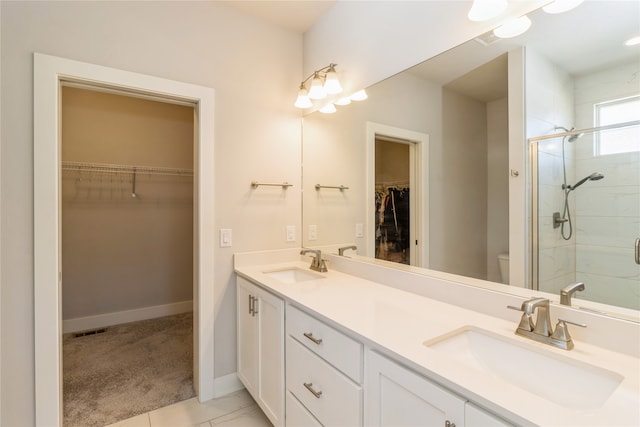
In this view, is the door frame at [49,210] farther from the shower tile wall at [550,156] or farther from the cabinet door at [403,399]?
the shower tile wall at [550,156]

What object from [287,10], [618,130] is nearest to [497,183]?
[618,130]

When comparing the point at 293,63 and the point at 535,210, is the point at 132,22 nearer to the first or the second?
the point at 293,63

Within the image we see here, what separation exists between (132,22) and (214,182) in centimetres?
101

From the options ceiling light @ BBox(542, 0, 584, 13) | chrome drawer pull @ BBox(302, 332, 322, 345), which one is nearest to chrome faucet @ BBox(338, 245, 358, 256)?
chrome drawer pull @ BBox(302, 332, 322, 345)

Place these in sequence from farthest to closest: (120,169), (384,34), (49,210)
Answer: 1. (120,169)
2. (384,34)
3. (49,210)

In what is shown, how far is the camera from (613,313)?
3.14 feet

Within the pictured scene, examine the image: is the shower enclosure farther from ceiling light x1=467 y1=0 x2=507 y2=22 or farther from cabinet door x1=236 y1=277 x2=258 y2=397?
cabinet door x1=236 y1=277 x2=258 y2=397

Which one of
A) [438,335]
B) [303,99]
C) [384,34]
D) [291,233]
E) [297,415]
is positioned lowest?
[297,415]

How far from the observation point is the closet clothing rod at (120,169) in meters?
3.00

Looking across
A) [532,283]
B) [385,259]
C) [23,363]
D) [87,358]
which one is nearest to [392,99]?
[385,259]

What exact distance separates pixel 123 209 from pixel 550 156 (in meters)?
3.69

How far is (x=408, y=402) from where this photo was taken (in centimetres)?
87

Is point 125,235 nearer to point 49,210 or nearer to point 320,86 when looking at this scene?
point 49,210

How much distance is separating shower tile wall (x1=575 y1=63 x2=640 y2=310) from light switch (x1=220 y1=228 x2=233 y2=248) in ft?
6.04
